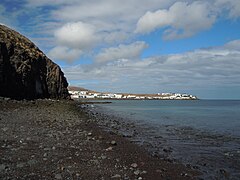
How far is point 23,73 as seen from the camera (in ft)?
204

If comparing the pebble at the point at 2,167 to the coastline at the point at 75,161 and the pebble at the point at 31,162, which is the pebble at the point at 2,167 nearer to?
the coastline at the point at 75,161

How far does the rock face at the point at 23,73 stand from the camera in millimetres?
55062

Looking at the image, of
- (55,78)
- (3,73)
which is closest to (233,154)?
(3,73)

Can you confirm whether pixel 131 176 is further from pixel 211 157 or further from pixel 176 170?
pixel 211 157

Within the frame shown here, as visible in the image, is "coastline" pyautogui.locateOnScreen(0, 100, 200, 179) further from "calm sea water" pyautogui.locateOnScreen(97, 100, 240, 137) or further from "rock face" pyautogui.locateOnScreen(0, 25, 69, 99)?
"rock face" pyautogui.locateOnScreen(0, 25, 69, 99)

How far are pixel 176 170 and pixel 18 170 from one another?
6739 mm

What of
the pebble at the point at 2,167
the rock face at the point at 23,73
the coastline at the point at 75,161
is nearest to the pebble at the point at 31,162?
the coastline at the point at 75,161

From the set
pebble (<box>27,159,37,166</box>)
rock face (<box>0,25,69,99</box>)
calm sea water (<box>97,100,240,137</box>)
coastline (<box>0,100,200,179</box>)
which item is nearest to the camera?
coastline (<box>0,100,200,179</box>)

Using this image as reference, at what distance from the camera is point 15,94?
58094 millimetres

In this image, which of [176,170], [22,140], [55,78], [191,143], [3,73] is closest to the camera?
[176,170]

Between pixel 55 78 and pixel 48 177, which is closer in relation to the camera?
pixel 48 177

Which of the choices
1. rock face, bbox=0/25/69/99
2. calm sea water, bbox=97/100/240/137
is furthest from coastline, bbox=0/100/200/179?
rock face, bbox=0/25/69/99

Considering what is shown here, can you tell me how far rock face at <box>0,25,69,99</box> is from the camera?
2168 inches

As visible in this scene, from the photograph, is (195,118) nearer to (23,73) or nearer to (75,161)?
(75,161)
